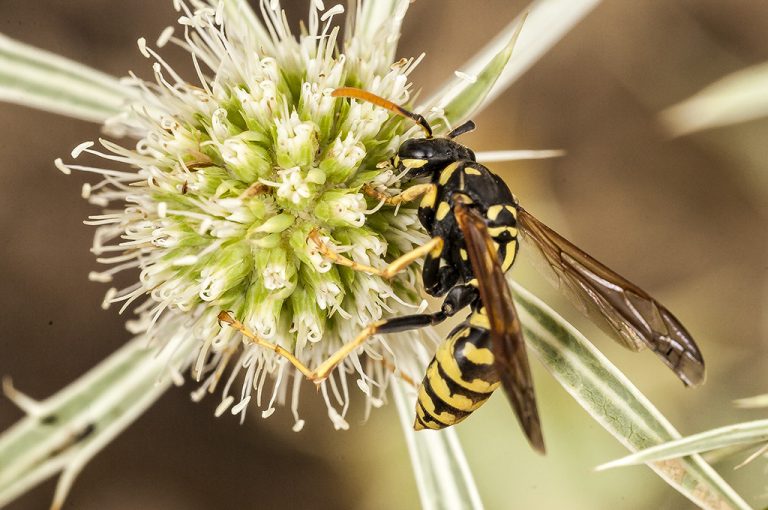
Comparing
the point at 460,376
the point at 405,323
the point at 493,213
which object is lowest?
the point at 460,376

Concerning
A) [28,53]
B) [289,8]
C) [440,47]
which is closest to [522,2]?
[440,47]

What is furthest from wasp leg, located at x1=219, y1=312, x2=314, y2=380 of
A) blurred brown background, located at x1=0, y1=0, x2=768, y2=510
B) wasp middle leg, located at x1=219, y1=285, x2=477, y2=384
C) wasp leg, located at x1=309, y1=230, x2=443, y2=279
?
blurred brown background, located at x1=0, y1=0, x2=768, y2=510

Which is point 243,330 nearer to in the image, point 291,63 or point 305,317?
point 305,317

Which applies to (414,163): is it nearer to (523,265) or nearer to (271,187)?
(271,187)

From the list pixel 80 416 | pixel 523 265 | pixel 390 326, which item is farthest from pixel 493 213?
pixel 80 416

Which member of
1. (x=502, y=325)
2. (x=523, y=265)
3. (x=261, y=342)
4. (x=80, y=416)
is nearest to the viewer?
(x=502, y=325)

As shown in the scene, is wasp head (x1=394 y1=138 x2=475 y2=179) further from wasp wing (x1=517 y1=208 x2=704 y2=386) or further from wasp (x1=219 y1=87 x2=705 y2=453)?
wasp wing (x1=517 y1=208 x2=704 y2=386)
